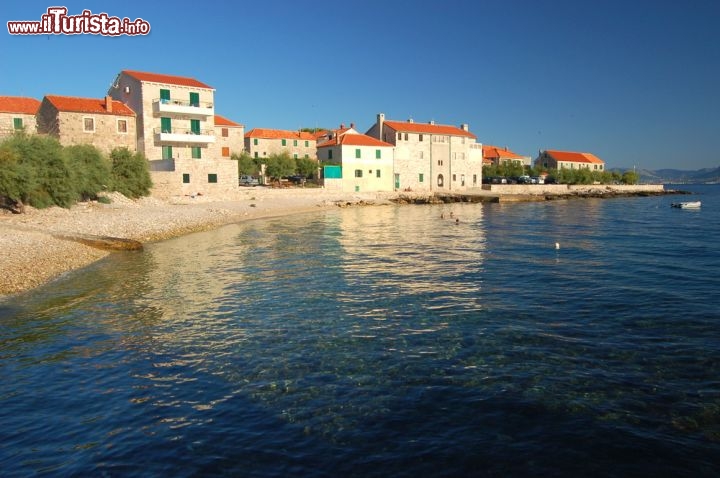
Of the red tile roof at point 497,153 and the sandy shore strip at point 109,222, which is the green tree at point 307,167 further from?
the red tile roof at point 497,153

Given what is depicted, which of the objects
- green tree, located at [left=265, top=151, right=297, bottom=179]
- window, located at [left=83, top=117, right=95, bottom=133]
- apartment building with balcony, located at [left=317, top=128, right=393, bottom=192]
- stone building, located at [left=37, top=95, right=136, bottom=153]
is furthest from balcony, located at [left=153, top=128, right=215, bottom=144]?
apartment building with balcony, located at [left=317, top=128, right=393, bottom=192]

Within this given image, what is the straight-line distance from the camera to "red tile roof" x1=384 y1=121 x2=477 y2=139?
82.5 m

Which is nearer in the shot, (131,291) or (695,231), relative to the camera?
Result: (131,291)

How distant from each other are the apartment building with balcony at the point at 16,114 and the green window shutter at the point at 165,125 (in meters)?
12.2

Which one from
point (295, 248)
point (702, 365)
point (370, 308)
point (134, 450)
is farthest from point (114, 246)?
point (702, 365)

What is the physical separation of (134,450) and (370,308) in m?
8.89

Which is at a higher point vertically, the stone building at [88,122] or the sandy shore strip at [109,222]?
the stone building at [88,122]

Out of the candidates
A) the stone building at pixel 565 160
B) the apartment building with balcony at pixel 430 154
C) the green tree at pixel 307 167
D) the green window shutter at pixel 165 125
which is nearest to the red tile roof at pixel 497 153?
the stone building at pixel 565 160

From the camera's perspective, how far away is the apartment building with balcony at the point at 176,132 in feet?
174

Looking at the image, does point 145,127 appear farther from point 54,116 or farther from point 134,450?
point 134,450

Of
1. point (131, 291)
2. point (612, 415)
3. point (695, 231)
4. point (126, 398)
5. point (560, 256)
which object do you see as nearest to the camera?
point (612, 415)

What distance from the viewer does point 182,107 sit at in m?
55.6

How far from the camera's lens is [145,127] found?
54.3 m

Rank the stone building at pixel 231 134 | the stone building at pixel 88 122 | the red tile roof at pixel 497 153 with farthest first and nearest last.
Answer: the red tile roof at pixel 497 153 → the stone building at pixel 231 134 → the stone building at pixel 88 122
